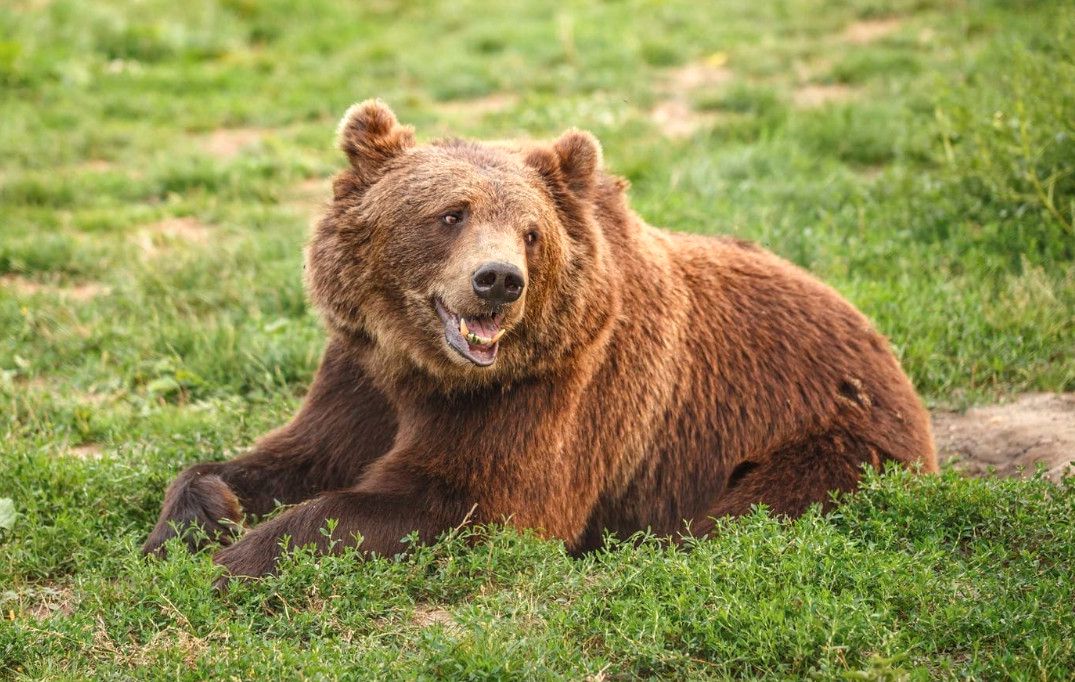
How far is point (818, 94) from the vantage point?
438 inches

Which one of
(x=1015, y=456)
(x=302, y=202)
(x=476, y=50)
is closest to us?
(x=1015, y=456)

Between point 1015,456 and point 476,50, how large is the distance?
8442 millimetres

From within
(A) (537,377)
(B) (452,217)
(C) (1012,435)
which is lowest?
(C) (1012,435)

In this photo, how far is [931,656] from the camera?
4.04 meters

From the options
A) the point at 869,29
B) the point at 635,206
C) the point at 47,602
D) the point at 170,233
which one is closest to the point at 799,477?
the point at 47,602

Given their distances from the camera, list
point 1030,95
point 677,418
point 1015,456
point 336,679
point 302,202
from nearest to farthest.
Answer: point 336,679, point 677,418, point 1015,456, point 1030,95, point 302,202

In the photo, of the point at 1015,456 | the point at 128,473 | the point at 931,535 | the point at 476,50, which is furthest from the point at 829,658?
the point at 476,50

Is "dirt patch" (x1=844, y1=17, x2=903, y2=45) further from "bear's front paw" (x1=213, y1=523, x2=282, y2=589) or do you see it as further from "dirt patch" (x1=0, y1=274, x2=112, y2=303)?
"bear's front paw" (x1=213, y1=523, x2=282, y2=589)

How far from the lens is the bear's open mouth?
4.53m

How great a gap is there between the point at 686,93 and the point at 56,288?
5.82m

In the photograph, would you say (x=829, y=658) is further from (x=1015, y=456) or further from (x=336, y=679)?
(x=1015, y=456)

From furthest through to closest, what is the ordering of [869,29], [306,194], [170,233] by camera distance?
[869,29], [306,194], [170,233]

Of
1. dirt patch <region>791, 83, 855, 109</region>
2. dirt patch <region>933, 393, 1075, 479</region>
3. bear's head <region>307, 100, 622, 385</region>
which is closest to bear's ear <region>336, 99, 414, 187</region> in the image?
bear's head <region>307, 100, 622, 385</region>

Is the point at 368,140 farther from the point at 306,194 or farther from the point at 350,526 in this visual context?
the point at 306,194
